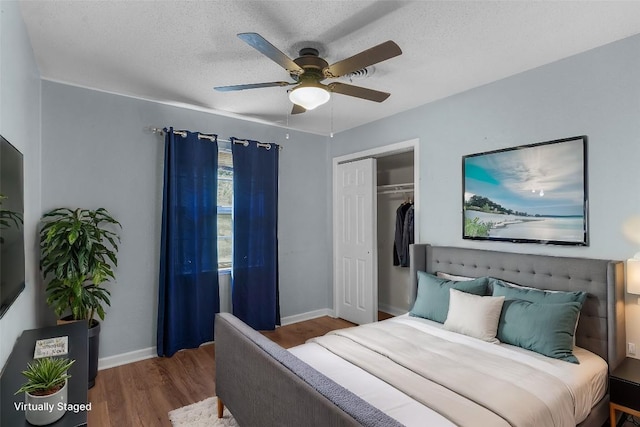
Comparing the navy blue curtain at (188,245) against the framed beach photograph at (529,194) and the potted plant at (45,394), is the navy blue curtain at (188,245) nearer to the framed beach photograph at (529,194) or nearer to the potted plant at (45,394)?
the potted plant at (45,394)

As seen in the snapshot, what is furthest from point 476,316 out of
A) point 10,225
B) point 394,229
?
point 10,225

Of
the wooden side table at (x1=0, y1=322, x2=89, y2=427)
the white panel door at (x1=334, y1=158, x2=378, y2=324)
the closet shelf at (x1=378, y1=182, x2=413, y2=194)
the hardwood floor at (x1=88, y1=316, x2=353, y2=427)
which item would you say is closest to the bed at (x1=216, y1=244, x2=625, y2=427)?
the hardwood floor at (x1=88, y1=316, x2=353, y2=427)

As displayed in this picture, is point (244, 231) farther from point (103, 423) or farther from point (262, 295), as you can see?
point (103, 423)

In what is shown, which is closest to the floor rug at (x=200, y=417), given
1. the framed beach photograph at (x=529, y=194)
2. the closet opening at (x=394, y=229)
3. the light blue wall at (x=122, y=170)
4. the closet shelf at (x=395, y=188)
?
the light blue wall at (x=122, y=170)

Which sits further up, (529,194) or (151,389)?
(529,194)

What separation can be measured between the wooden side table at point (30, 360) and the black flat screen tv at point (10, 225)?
1.07 ft

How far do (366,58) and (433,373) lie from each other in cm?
187

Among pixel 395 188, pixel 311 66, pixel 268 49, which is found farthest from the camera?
pixel 395 188

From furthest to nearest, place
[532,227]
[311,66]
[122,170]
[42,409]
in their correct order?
[122,170]
[532,227]
[311,66]
[42,409]

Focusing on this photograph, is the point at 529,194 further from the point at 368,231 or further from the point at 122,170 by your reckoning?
the point at 122,170

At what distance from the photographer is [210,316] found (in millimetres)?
3795

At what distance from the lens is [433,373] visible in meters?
Answer: 1.94

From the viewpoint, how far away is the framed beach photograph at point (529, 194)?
2537 mm

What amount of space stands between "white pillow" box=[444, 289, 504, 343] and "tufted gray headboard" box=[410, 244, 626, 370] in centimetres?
41
